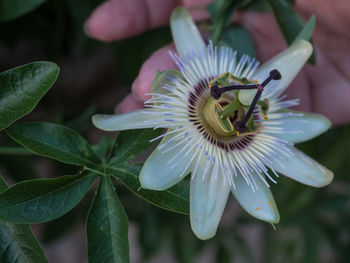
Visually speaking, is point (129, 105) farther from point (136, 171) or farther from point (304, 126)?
point (304, 126)

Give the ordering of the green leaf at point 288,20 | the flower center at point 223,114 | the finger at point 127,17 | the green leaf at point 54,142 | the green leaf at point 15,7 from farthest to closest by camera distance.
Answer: the finger at point 127,17 → the green leaf at point 15,7 → the green leaf at point 288,20 → the flower center at point 223,114 → the green leaf at point 54,142

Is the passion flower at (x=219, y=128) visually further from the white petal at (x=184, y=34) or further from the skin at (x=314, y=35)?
the skin at (x=314, y=35)

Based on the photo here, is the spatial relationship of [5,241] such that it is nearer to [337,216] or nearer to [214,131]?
[214,131]

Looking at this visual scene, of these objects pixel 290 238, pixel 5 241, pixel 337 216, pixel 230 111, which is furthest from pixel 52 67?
pixel 290 238

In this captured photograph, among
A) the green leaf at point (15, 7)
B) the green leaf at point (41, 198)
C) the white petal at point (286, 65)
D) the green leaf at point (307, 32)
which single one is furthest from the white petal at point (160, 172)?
the green leaf at point (15, 7)

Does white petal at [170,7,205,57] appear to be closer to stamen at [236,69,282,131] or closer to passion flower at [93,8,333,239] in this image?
passion flower at [93,8,333,239]

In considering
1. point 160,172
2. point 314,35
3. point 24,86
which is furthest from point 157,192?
point 314,35

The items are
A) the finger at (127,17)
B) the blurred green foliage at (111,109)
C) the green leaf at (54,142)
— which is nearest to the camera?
the green leaf at (54,142)
